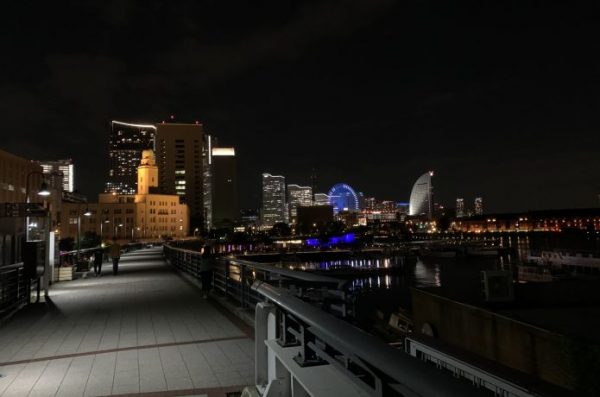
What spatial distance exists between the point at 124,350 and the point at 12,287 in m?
7.27

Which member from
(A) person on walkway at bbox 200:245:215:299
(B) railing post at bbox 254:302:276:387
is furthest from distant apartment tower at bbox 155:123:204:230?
(B) railing post at bbox 254:302:276:387

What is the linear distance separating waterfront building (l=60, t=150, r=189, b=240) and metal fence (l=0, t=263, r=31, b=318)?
128706mm

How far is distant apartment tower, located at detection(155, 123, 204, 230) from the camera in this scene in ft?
630

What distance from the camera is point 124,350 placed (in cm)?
826

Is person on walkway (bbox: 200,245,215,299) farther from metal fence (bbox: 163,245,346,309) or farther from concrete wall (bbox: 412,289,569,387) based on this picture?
concrete wall (bbox: 412,289,569,387)

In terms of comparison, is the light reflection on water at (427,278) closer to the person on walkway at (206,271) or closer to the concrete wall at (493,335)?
the person on walkway at (206,271)

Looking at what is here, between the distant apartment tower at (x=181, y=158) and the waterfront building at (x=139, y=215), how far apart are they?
35.2m

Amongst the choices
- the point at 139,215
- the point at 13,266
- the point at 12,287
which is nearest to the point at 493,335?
the point at 12,287

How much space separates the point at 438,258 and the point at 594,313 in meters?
113

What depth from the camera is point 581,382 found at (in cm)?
302

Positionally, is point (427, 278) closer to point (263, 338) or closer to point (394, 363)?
point (263, 338)

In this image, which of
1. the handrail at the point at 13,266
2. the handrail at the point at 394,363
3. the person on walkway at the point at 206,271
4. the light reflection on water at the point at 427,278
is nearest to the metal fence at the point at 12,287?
the handrail at the point at 13,266

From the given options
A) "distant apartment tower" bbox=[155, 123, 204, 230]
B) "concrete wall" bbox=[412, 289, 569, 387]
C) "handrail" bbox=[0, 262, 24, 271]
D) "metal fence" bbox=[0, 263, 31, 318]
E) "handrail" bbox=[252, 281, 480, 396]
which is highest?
"distant apartment tower" bbox=[155, 123, 204, 230]

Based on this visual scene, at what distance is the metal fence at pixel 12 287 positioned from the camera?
12.6 m
